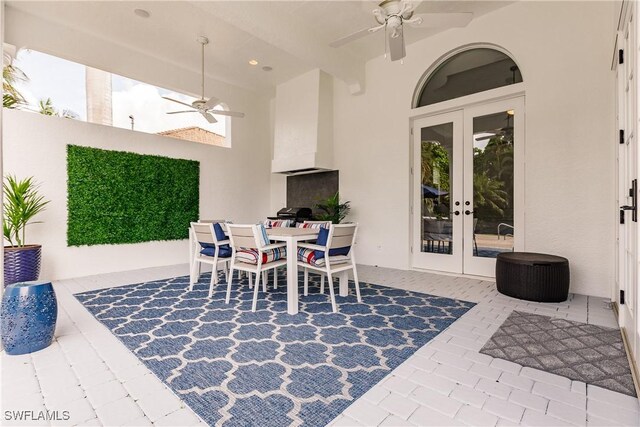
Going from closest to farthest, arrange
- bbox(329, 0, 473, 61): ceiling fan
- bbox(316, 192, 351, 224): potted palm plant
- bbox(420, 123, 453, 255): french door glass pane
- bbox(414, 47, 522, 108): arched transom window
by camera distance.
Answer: bbox(329, 0, 473, 61): ceiling fan, bbox(414, 47, 522, 108): arched transom window, bbox(420, 123, 453, 255): french door glass pane, bbox(316, 192, 351, 224): potted palm plant

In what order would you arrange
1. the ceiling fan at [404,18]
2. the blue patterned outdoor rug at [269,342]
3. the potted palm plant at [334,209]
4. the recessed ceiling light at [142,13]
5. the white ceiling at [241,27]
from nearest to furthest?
the blue patterned outdoor rug at [269,342]
the ceiling fan at [404,18]
the white ceiling at [241,27]
the recessed ceiling light at [142,13]
the potted palm plant at [334,209]

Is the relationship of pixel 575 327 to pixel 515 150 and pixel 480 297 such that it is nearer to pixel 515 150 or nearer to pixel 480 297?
pixel 480 297

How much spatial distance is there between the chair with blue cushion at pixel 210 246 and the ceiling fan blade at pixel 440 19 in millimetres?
2980

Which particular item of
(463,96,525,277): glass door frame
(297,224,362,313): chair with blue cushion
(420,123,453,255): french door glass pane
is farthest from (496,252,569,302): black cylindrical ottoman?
(297,224,362,313): chair with blue cushion

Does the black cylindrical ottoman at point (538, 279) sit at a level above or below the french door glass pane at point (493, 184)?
below

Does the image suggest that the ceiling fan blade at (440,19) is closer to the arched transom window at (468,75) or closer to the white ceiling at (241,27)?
the white ceiling at (241,27)

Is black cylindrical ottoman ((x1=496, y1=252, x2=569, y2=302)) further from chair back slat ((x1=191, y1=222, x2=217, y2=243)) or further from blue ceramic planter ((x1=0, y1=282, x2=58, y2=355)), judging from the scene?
blue ceramic planter ((x1=0, y1=282, x2=58, y2=355))

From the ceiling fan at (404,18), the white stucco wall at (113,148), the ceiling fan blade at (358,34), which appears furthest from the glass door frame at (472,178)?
the white stucco wall at (113,148)

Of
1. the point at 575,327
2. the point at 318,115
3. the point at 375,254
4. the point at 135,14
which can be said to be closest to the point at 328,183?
the point at 318,115

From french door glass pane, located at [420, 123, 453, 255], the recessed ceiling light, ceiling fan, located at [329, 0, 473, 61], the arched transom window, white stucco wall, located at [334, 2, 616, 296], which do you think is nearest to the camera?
ceiling fan, located at [329, 0, 473, 61]

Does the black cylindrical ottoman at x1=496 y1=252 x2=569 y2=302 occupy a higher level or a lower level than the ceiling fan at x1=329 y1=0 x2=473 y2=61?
lower

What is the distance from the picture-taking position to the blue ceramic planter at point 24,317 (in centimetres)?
202

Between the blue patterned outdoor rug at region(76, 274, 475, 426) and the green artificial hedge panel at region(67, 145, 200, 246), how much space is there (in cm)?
156

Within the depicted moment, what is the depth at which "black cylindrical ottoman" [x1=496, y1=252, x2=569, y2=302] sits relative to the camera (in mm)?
Result: 3146
